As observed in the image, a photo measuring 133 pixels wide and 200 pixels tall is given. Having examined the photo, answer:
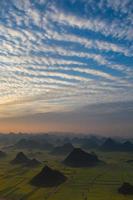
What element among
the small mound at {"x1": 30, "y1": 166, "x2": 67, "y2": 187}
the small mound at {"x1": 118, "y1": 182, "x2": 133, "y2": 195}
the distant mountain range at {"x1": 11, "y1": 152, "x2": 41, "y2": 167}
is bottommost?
the small mound at {"x1": 118, "y1": 182, "x2": 133, "y2": 195}

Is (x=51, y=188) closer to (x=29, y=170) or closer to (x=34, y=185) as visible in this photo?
(x=34, y=185)

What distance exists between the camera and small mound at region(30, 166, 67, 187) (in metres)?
87.1

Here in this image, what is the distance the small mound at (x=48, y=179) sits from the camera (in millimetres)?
87062

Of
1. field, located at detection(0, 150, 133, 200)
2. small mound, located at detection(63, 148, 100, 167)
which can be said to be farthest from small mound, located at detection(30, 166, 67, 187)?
small mound, located at detection(63, 148, 100, 167)

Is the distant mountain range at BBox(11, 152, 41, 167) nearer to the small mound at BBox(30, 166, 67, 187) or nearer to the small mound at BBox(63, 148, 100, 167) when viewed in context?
the small mound at BBox(63, 148, 100, 167)

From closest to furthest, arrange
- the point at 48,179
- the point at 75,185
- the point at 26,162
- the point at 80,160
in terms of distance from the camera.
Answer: the point at 75,185, the point at 48,179, the point at 80,160, the point at 26,162

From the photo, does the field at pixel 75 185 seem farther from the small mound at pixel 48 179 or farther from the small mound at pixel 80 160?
the small mound at pixel 80 160

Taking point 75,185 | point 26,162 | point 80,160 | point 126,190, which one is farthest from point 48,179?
point 26,162

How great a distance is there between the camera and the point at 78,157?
135 meters

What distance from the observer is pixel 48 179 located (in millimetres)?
90375

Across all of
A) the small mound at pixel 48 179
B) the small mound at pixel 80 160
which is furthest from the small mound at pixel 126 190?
the small mound at pixel 80 160

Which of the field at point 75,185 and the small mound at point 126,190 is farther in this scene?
the small mound at point 126,190

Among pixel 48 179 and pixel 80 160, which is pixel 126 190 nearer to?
pixel 48 179

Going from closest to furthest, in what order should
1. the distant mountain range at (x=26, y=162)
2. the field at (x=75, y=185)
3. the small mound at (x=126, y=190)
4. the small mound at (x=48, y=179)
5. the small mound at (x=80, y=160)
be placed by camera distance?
1. the field at (x=75, y=185)
2. the small mound at (x=126, y=190)
3. the small mound at (x=48, y=179)
4. the small mound at (x=80, y=160)
5. the distant mountain range at (x=26, y=162)
